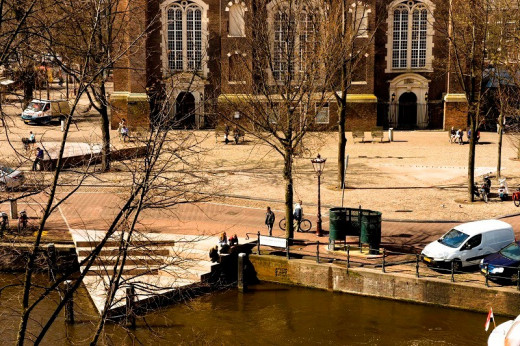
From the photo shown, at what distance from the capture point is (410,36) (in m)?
57.6

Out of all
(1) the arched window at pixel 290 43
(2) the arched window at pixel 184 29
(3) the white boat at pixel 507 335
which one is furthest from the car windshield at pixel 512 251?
(2) the arched window at pixel 184 29

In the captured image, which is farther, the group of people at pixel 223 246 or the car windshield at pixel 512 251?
the group of people at pixel 223 246

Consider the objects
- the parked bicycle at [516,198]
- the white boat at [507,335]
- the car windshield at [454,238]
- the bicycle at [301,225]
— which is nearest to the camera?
the white boat at [507,335]

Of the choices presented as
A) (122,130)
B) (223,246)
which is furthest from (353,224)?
(122,130)

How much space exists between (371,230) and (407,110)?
32573 mm

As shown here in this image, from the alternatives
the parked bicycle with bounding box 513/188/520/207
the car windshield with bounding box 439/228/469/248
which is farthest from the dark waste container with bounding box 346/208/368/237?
the parked bicycle with bounding box 513/188/520/207

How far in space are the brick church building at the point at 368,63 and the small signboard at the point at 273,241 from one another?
2807cm

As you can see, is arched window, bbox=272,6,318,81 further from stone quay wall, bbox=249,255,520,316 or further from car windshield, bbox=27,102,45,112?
car windshield, bbox=27,102,45,112

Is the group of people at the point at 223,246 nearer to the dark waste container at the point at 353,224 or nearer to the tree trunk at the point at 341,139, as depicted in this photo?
the dark waste container at the point at 353,224

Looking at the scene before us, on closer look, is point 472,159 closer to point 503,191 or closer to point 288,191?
point 503,191

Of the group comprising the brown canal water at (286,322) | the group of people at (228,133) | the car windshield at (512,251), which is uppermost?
the group of people at (228,133)

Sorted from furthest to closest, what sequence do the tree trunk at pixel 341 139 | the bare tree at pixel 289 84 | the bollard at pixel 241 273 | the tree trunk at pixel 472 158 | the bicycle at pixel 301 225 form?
1. the tree trunk at pixel 341 139
2. the tree trunk at pixel 472 158
3. the bicycle at pixel 301 225
4. the bare tree at pixel 289 84
5. the bollard at pixel 241 273

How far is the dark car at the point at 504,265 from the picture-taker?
24438 millimetres

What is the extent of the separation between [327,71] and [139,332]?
1231 centimetres
